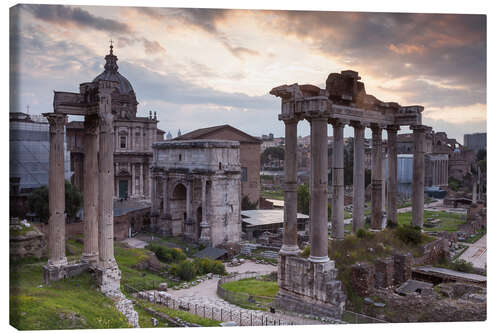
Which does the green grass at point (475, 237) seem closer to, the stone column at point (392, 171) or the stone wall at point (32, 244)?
the stone column at point (392, 171)

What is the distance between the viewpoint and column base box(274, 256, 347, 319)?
15078 millimetres

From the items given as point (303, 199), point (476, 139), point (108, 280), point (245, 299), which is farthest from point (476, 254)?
point (108, 280)

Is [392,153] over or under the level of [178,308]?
over

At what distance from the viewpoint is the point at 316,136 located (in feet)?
51.4

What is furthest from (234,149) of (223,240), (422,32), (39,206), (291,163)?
(422,32)

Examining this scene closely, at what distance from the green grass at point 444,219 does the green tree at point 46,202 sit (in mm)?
28463

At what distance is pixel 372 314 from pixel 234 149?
83.2 ft

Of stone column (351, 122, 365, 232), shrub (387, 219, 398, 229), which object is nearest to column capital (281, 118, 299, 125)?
stone column (351, 122, 365, 232)

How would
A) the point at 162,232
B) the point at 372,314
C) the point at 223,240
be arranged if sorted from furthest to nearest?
the point at 162,232 < the point at 223,240 < the point at 372,314

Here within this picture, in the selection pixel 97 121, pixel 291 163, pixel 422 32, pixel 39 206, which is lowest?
pixel 39 206

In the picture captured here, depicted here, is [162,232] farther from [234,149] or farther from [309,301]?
[309,301]

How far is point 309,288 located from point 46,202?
59.6 feet

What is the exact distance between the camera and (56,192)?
16875mm

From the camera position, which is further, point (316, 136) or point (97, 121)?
point (97, 121)
